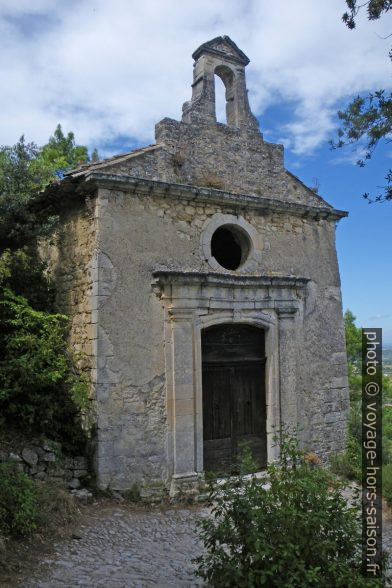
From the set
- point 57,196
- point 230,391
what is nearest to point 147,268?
point 57,196

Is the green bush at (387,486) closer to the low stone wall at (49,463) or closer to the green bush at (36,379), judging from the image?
the low stone wall at (49,463)

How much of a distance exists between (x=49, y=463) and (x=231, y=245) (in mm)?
4509

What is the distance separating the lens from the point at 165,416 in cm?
687

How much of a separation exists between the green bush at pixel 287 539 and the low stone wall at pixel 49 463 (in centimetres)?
293

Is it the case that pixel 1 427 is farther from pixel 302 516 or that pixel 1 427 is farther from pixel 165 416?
pixel 302 516

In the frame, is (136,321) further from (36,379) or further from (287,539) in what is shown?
(287,539)

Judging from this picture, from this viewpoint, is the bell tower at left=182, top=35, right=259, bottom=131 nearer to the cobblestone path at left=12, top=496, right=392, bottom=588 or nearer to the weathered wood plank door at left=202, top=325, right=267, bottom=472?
the weathered wood plank door at left=202, top=325, right=267, bottom=472

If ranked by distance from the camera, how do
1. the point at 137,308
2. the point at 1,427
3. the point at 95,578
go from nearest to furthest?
the point at 95,578 → the point at 1,427 → the point at 137,308

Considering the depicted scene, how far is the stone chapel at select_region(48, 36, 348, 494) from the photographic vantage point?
6.66m

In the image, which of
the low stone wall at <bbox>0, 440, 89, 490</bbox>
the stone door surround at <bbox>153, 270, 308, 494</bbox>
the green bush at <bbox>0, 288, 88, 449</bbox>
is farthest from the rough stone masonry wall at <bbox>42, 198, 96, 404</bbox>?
the low stone wall at <bbox>0, 440, 89, 490</bbox>

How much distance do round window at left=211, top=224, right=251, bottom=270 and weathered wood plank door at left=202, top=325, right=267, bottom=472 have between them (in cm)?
123

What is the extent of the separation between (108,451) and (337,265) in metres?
5.22

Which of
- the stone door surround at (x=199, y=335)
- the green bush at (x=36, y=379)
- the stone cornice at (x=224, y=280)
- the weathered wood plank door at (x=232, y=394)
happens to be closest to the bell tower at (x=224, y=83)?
the stone cornice at (x=224, y=280)

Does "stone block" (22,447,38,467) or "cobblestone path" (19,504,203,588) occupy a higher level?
"stone block" (22,447,38,467)
